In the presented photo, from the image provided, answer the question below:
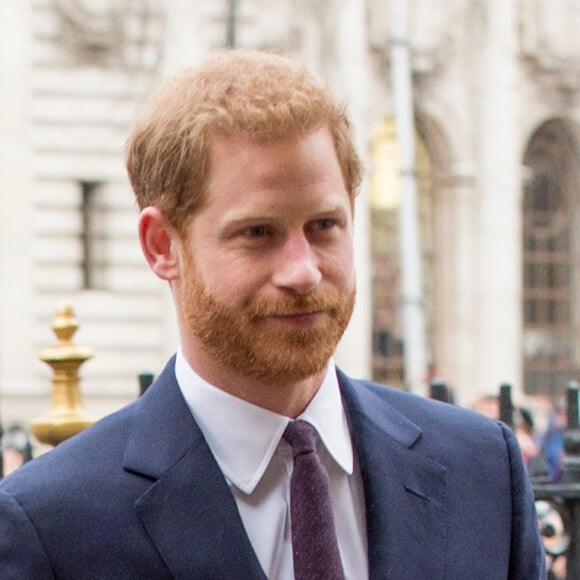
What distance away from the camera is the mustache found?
2.39 metres

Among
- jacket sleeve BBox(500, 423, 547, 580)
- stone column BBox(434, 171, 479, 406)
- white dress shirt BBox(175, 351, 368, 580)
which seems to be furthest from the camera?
stone column BBox(434, 171, 479, 406)

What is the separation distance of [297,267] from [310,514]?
0.39 metres

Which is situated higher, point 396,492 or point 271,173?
point 271,173

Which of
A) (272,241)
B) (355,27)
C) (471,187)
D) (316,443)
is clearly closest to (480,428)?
(316,443)

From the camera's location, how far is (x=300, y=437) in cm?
252

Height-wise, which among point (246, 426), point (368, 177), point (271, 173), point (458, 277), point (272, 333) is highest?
point (368, 177)

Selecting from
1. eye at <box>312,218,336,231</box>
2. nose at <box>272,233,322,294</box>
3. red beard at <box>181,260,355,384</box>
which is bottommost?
red beard at <box>181,260,355,384</box>

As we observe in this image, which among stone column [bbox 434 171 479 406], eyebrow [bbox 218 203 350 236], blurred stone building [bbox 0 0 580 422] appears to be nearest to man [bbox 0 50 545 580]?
eyebrow [bbox 218 203 350 236]

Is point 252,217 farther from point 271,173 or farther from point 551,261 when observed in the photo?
point 551,261

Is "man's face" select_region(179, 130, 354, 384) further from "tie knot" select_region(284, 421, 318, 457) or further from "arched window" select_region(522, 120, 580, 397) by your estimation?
"arched window" select_region(522, 120, 580, 397)

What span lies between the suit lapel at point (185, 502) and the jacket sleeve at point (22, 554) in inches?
6.4

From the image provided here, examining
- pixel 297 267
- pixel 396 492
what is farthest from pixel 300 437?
pixel 297 267

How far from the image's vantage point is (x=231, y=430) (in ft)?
8.38

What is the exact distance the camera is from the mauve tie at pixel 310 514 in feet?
8.02
